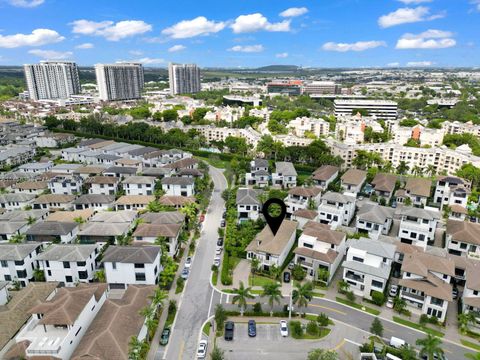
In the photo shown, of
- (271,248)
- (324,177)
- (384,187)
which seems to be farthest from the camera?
(324,177)

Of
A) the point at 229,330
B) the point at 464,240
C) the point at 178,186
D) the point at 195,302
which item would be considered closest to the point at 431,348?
the point at 229,330

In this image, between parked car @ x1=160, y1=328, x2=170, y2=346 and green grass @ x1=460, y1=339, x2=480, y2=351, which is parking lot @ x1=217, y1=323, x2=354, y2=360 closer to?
parked car @ x1=160, y1=328, x2=170, y2=346

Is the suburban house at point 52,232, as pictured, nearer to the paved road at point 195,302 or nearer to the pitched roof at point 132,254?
the pitched roof at point 132,254

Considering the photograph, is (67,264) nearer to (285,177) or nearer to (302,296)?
(302,296)

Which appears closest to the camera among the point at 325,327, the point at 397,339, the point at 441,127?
the point at 397,339

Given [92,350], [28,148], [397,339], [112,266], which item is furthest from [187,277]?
[28,148]

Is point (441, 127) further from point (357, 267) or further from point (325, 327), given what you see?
point (325, 327)
